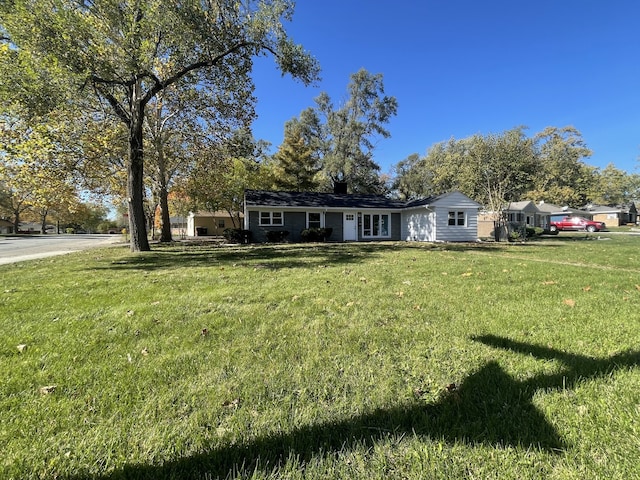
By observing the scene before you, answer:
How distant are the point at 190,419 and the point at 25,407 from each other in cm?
123

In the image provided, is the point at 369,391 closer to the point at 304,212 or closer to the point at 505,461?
the point at 505,461

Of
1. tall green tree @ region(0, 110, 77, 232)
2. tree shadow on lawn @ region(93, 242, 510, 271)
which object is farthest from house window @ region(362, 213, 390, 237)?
tall green tree @ region(0, 110, 77, 232)

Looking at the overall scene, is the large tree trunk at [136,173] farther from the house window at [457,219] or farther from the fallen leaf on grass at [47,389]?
the house window at [457,219]

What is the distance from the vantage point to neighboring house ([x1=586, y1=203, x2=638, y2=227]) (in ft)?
162

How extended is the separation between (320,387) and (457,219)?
68.0 feet

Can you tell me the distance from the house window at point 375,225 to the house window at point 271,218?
620 centimetres

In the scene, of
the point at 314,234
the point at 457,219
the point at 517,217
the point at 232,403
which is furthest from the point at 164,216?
the point at 517,217

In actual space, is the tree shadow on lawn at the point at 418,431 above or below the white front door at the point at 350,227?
below

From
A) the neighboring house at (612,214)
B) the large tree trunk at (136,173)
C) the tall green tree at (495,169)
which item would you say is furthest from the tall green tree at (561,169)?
the large tree trunk at (136,173)

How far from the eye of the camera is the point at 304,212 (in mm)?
21312

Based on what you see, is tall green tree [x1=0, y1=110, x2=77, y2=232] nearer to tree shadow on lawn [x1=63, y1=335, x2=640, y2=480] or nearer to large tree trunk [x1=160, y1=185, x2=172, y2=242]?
large tree trunk [x1=160, y1=185, x2=172, y2=242]

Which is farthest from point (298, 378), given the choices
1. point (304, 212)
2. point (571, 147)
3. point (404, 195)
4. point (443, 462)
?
point (571, 147)

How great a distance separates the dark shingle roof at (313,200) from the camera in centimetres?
2073

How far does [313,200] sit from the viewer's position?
73.3 feet
